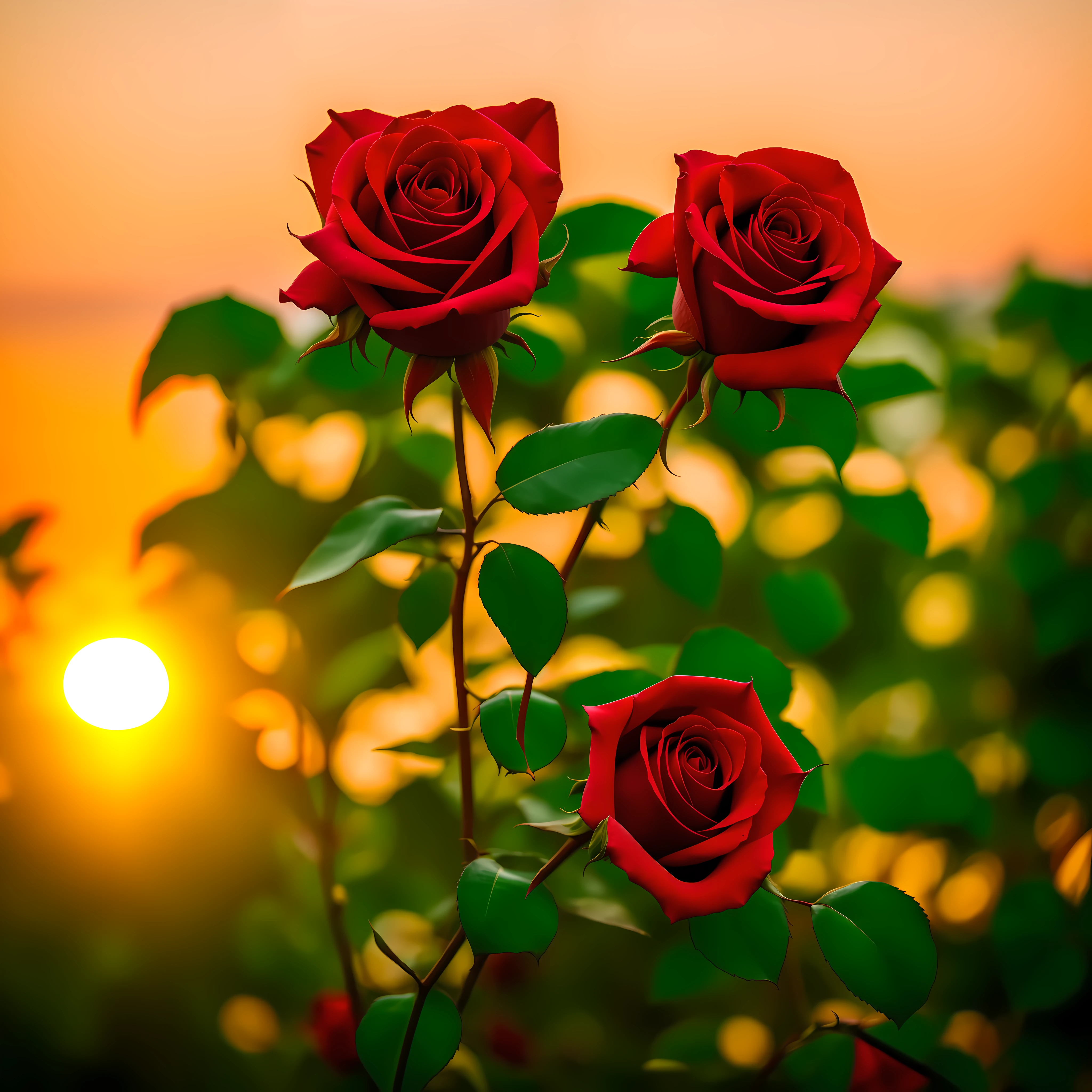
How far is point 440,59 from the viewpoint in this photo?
0.65 m

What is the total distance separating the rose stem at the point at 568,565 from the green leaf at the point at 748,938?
9 cm

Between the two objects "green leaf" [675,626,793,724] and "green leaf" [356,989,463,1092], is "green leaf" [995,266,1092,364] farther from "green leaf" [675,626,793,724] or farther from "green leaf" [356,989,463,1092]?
"green leaf" [356,989,463,1092]

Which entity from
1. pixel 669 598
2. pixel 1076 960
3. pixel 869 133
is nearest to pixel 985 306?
pixel 869 133

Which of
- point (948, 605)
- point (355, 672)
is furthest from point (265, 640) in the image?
point (948, 605)

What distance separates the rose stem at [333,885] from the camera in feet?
1.46

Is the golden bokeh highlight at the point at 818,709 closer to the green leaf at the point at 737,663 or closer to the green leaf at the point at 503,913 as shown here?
the green leaf at the point at 737,663

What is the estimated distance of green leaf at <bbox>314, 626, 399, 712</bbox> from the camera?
526 mm

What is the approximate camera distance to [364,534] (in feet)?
1.09

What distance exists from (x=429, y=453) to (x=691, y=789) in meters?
0.29

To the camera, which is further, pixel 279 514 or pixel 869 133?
pixel 869 133

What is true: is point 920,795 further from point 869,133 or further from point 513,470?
point 869,133

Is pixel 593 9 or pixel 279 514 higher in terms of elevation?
pixel 593 9

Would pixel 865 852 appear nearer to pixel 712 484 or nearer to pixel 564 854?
pixel 712 484

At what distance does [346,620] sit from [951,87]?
63 centimetres
